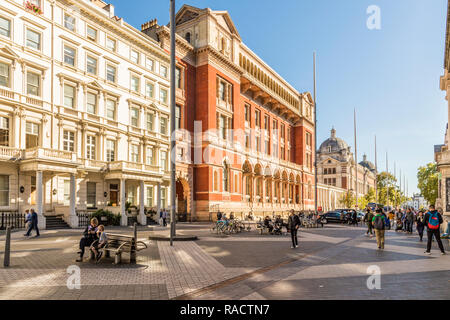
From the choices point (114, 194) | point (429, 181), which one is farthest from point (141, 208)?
point (429, 181)

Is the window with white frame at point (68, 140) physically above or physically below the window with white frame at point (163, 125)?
below

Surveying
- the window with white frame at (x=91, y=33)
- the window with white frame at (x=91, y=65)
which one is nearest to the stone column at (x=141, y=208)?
the window with white frame at (x=91, y=65)

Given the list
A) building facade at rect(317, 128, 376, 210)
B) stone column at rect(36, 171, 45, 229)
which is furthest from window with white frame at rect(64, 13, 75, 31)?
building facade at rect(317, 128, 376, 210)

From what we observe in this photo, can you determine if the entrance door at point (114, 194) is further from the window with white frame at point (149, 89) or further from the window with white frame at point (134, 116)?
the window with white frame at point (149, 89)

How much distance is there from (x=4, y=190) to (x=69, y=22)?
13455 millimetres

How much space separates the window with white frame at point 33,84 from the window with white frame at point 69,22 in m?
4.92

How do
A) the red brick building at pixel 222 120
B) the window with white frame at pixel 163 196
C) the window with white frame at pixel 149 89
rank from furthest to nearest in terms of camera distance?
the red brick building at pixel 222 120
the window with white frame at pixel 163 196
the window with white frame at pixel 149 89

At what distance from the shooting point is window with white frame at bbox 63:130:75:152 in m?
27.6

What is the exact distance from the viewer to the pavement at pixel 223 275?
742 cm

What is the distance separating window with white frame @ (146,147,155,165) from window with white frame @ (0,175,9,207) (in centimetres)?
1354

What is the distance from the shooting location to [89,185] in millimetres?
29750

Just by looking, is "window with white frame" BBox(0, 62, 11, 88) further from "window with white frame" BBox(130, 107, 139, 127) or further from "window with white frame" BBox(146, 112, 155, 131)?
"window with white frame" BBox(146, 112, 155, 131)
